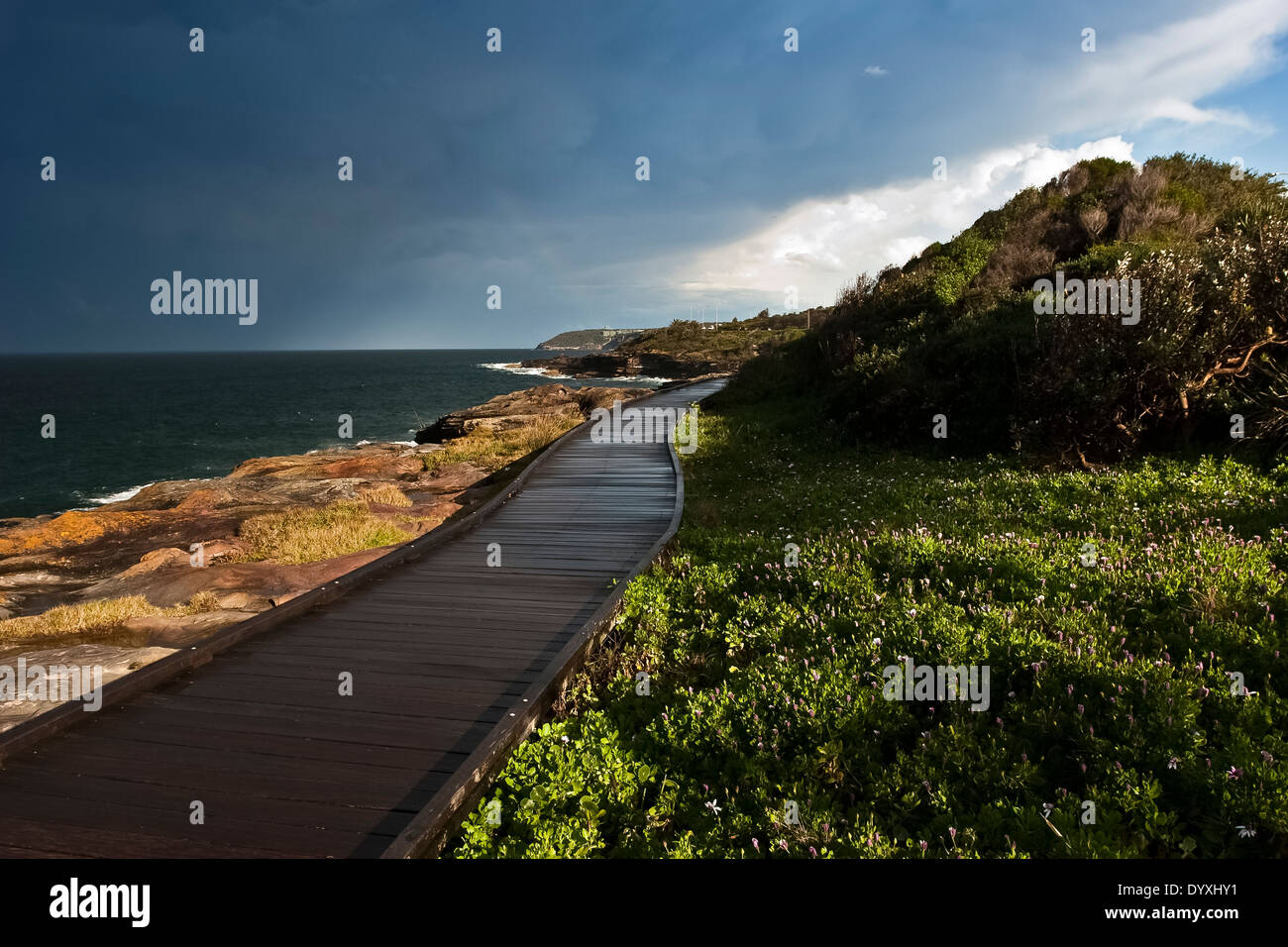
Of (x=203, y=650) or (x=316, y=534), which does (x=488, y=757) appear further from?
(x=316, y=534)

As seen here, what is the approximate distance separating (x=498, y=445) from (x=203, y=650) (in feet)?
75.8

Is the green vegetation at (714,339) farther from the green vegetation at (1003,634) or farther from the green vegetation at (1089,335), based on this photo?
the green vegetation at (1003,634)

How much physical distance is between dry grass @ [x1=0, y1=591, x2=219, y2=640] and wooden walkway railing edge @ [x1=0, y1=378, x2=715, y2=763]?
11.4 feet

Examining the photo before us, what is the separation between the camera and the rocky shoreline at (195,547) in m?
9.70

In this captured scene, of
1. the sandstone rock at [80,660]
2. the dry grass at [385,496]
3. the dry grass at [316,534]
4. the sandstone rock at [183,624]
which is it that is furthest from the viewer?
the dry grass at [385,496]

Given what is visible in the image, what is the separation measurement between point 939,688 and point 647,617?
3012 mm

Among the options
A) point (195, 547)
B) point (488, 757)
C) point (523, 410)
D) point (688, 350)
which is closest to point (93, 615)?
point (195, 547)

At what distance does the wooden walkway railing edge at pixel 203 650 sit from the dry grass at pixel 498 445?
1466 centimetres

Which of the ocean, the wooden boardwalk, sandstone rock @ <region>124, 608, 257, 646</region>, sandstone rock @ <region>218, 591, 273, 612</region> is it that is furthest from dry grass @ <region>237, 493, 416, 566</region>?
the ocean

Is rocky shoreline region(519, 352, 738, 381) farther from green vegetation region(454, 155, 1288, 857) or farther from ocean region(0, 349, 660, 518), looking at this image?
green vegetation region(454, 155, 1288, 857)

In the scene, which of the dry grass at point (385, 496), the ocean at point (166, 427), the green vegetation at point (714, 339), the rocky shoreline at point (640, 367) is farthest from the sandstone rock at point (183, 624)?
the green vegetation at point (714, 339)

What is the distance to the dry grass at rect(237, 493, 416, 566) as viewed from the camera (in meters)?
13.6

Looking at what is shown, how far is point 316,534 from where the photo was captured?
14.3 metres
